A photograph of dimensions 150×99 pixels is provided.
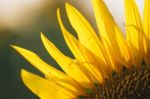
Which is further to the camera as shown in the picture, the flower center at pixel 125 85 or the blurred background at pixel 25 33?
the blurred background at pixel 25 33

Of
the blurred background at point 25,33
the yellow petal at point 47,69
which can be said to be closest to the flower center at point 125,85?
the yellow petal at point 47,69

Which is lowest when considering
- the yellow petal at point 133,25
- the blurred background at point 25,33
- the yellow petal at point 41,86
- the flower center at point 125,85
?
the blurred background at point 25,33

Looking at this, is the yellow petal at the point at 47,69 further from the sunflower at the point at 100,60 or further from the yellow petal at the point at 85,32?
the yellow petal at the point at 85,32

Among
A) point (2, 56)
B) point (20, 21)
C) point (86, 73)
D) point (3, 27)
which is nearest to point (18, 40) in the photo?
point (2, 56)

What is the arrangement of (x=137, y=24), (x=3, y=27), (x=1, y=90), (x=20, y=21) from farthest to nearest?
(x=20, y=21) < (x=3, y=27) < (x=1, y=90) < (x=137, y=24)

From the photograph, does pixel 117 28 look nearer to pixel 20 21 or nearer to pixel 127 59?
pixel 127 59

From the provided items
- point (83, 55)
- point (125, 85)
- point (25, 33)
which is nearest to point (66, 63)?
point (83, 55)

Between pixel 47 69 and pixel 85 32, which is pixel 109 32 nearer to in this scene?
pixel 85 32

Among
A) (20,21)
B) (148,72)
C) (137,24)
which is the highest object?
(137,24)
